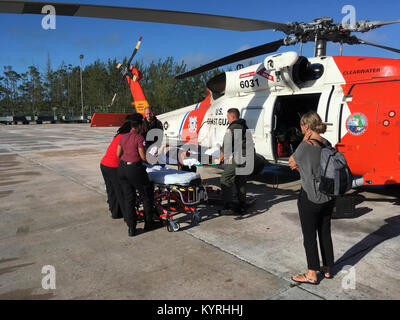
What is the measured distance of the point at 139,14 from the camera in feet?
14.7

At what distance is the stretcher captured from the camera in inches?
180

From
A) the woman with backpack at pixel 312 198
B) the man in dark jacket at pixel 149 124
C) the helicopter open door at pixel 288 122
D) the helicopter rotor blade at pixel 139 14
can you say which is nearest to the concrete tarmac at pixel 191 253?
the woman with backpack at pixel 312 198

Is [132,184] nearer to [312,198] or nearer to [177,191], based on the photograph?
[177,191]

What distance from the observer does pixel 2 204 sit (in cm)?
591

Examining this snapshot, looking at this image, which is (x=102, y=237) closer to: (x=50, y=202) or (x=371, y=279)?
(x=50, y=202)

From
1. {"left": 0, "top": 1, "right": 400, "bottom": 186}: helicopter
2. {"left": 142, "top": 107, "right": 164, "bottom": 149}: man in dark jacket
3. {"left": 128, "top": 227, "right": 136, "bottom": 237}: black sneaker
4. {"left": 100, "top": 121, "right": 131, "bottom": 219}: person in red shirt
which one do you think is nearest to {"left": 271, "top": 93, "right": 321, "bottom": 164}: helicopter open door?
{"left": 0, "top": 1, "right": 400, "bottom": 186}: helicopter

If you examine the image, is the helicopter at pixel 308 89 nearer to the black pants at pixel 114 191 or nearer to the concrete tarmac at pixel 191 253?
the concrete tarmac at pixel 191 253

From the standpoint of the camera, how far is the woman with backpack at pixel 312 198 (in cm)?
286

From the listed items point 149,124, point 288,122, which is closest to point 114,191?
point 149,124

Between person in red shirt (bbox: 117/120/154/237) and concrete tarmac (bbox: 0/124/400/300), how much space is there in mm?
415

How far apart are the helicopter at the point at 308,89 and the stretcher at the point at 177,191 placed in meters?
2.41

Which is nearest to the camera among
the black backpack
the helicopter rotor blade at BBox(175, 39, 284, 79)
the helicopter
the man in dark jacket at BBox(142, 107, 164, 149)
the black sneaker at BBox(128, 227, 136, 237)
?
the black backpack

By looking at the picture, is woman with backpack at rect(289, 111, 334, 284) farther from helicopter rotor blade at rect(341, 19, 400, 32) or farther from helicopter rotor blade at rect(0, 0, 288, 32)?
helicopter rotor blade at rect(341, 19, 400, 32)
